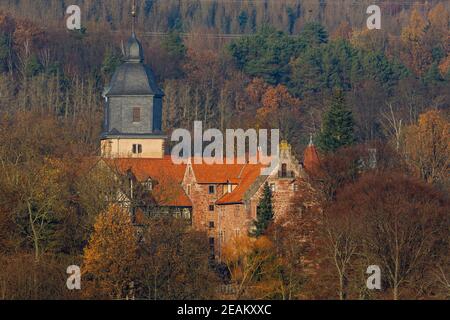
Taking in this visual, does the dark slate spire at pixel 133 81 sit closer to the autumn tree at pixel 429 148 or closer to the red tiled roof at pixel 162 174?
the red tiled roof at pixel 162 174

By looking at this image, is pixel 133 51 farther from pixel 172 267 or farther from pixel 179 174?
pixel 172 267

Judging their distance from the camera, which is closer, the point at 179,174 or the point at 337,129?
the point at 337,129

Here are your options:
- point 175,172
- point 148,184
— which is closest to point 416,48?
point 175,172

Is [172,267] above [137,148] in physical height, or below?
below

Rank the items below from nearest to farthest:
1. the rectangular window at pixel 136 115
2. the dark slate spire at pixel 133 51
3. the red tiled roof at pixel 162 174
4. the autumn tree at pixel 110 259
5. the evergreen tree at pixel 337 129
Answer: the autumn tree at pixel 110 259 < the red tiled roof at pixel 162 174 < the evergreen tree at pixel 337 129 < the rectangular window at pixel 136 115 < the dark slate spire at pixel 133 51

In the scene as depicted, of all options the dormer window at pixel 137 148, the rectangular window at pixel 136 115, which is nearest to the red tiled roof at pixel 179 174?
the dormer window at pixel 137 148
